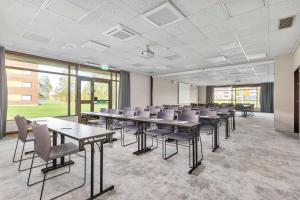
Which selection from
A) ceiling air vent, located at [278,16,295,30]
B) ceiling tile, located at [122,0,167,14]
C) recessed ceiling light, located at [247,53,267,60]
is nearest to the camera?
ceiling tile, located at [122,0,167,14]

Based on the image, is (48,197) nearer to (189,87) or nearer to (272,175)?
(272,175)

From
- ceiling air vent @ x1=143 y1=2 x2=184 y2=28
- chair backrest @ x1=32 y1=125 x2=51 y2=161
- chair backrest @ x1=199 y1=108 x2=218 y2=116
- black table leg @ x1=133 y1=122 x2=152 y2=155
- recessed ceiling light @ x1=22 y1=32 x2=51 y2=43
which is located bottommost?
black table leg @ x1=133 y1=122 x2=152 y2=155

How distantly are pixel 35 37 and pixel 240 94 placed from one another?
17.5m

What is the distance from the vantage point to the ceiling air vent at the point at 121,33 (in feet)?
11.7

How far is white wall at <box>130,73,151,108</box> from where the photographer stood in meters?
9.23

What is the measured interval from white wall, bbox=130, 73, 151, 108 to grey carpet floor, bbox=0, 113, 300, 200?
5.88 m

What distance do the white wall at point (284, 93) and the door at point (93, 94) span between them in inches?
296

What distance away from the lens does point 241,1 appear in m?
2.58

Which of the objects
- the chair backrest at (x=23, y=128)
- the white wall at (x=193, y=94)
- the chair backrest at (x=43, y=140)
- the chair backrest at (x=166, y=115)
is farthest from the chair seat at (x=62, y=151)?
the white wall at (x=193, y=94)

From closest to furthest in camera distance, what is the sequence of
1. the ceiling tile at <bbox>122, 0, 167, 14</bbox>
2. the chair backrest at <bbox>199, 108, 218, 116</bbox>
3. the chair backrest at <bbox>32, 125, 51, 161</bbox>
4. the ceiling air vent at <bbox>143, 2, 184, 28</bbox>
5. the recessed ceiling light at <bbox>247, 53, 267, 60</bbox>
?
the chair backrest at <bbox>32, 125, 51, 161</bbox>
the ceiling tile at <bbox>122, 0, 167, 14</bbox>
the ceiling air vent at <bbox>143, 2, 184, 28</bbox>
the chair backrest at <bbox>199, 108, 218, 116</bbox>
the recessed ceiling light at <bbox>247, 53, 267, 60</bbox>

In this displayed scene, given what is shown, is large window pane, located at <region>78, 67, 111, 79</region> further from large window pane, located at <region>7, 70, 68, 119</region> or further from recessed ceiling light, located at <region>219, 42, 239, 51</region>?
recessed ceiling light, located at <region>219, 42, 239, 51</region>

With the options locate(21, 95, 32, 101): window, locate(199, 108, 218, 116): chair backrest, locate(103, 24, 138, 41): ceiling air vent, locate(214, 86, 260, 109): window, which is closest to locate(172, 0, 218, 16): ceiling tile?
locate(103, 24, 138, 41): ceiling air vent

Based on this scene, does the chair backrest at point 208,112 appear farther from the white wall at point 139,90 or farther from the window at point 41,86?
the window at point 41,86

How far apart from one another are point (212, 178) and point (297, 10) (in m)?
3.46
